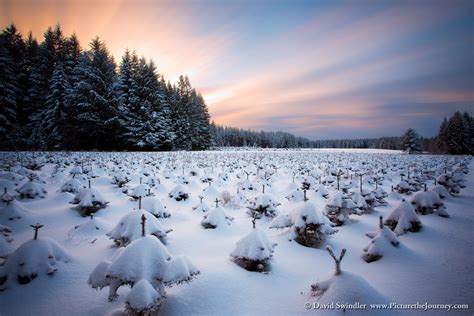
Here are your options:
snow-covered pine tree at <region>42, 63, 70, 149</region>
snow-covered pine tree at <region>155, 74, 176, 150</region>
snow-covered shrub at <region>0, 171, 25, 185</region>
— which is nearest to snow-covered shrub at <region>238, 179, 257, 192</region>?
snow-covered shrub at <region>0, 171, 25, 185</region>

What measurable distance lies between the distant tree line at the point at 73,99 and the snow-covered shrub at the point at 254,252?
28.7 m

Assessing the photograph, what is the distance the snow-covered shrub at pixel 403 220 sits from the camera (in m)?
6.82

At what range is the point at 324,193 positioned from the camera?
470 inches

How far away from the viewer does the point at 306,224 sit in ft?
20.4

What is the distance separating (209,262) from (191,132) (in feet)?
144

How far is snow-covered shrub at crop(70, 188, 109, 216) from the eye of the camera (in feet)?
25.8

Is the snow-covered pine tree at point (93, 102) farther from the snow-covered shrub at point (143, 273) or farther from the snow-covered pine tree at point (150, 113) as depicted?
the snow-covered shrub at point (143, 273)

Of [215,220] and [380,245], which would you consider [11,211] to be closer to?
[215,220]

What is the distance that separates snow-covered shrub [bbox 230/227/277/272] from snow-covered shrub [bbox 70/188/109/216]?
5864 millimetres

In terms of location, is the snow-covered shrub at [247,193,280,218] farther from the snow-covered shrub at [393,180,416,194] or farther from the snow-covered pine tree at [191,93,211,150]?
the snow-covered pine tree at [191,93,211,150]

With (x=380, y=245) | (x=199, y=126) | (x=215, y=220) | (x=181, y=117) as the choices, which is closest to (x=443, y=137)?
(x=199, y=126)

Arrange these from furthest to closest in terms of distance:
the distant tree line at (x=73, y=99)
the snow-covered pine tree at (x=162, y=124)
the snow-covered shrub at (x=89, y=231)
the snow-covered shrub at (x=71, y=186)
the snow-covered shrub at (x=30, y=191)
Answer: the snow-covered pine tree at (x=162, y=124)
the distant tree line at (x=73, y=99)
the snow-covered shrub at (x=71, y=186)
the snow-covered shrub at (x=30, y=191)
the snow-covered shrub at (x=89, y=231)

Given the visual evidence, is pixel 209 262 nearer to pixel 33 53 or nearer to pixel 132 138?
pixel 132 138

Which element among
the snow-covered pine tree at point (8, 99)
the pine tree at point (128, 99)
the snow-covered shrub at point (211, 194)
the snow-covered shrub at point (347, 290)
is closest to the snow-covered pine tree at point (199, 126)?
the pine tree at point (128, 99)
